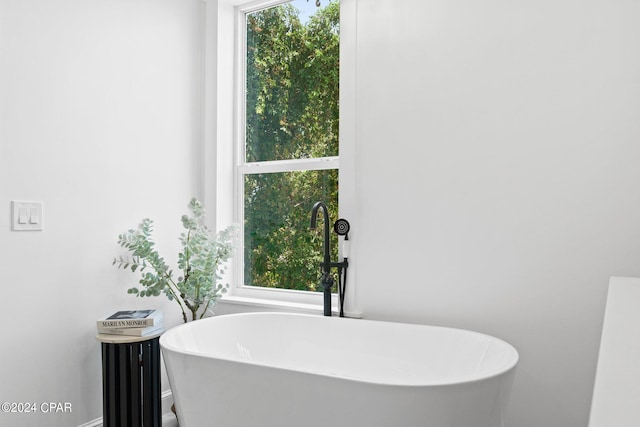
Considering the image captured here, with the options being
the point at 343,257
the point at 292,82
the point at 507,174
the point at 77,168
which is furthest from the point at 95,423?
the point at 507,174

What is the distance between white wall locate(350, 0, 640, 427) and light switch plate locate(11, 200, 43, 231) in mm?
1426

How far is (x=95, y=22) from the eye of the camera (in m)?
2.21

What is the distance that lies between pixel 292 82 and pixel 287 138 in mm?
337

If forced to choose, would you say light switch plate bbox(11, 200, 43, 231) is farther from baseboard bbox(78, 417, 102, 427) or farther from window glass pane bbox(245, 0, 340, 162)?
window glass pane bbox(245, 0, 340, 162)

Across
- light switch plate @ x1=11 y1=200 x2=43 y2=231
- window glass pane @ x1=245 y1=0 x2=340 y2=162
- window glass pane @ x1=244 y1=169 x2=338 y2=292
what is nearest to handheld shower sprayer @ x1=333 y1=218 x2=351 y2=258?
window glass pane @ x1=244 y1=169 x2=338 y2=292

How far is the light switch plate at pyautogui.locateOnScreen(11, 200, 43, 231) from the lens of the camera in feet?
6.12

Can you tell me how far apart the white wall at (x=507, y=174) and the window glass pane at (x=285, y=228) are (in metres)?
0.37

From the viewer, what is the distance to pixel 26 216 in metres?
1.90

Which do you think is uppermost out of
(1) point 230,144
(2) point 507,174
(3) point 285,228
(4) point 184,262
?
(1) point 230,144

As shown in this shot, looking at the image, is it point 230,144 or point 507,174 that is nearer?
point 507,174

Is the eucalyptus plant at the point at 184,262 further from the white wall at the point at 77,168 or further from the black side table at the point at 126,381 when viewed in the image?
the black side table at the point at 126,381

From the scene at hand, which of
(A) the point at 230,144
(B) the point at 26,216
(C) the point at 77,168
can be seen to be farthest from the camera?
(A) the point at 230,144

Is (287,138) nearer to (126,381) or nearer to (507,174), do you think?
(507,174)

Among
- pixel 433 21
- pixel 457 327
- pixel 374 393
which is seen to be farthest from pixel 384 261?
pixel 433 21
